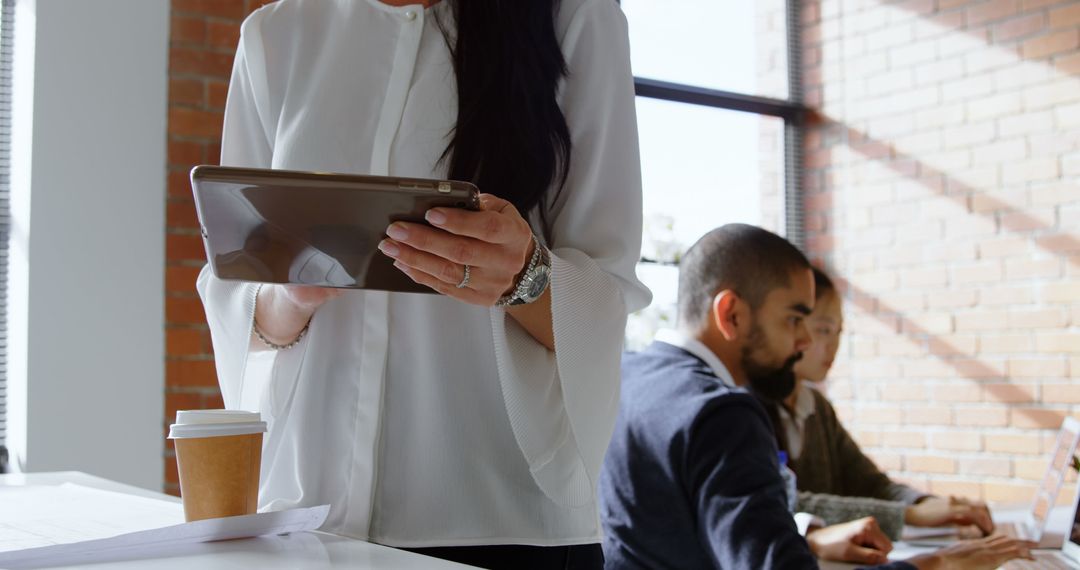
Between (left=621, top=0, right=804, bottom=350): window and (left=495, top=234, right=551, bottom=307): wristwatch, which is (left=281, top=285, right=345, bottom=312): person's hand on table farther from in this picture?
(left=621, top=0, right=804, bottom=350): window

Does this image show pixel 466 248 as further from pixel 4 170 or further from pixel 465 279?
pixel 4 170

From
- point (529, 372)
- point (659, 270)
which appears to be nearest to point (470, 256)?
point (529, 372)

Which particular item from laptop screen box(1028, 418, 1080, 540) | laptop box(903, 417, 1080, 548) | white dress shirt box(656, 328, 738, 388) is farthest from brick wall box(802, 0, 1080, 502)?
white dress shirt box(656, 328, 738, 388)

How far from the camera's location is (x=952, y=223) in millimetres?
4293

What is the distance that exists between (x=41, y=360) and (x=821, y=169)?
3337 millimetres

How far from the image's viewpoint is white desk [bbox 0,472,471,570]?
0.73 metres

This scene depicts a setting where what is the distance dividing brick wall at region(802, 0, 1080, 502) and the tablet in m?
3.68

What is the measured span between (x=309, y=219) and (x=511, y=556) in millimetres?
357

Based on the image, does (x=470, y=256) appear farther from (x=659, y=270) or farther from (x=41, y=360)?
(x=659, y=270)

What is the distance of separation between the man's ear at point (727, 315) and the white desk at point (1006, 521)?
546mm

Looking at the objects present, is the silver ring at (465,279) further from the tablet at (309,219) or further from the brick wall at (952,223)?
the brick wall at (952,223)

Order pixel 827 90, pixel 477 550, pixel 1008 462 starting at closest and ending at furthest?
pixel 477 550
pixel 1008 462
pixel 827 90

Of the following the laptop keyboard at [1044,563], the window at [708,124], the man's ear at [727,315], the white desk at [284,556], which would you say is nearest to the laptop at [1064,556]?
the laptop keyboard at [1044,563]

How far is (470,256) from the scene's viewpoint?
0.84 meters
